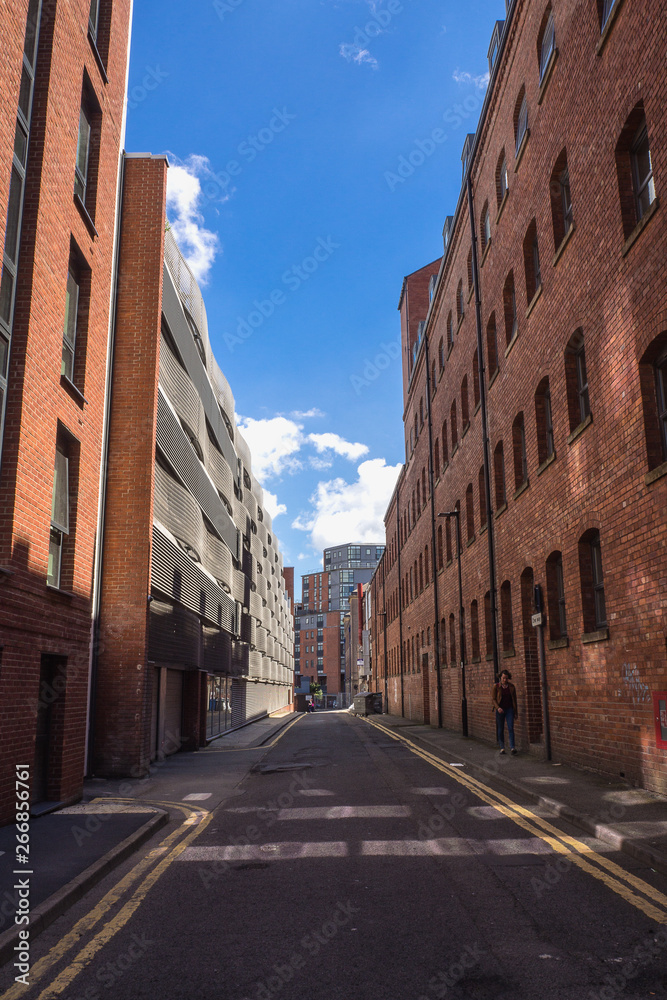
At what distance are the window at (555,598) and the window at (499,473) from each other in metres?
4.77

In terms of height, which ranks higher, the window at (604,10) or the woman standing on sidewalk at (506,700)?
the window at (604,10)

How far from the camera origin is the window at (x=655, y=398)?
10281 millimetres

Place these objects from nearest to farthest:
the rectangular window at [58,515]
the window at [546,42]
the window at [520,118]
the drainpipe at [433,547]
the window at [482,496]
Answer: the rectangular window at [58,515] → the window at [546,42] → the window at [520,118] → the window at [482,496] → the drainpipe at [433,547]

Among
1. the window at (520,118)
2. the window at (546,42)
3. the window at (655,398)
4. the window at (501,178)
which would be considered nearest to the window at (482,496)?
the window at (501,178)

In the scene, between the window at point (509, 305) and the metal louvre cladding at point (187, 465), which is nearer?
the metal louvre cladding at point (187, 465)

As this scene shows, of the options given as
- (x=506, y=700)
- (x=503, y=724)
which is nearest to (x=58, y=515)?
(x=506, y=700)

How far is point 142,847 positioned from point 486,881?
3.63 meters

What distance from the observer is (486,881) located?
630 centimetres

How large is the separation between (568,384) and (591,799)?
7.17 m

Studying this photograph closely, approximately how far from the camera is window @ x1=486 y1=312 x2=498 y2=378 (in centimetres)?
2062

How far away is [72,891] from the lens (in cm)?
602

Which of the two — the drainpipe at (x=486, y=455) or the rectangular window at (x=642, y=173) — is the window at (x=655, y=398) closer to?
the rectangular window at (x=642, y=173)

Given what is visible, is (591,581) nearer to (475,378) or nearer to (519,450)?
(519,450)

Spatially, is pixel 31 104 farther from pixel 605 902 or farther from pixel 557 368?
pixel 605 902
